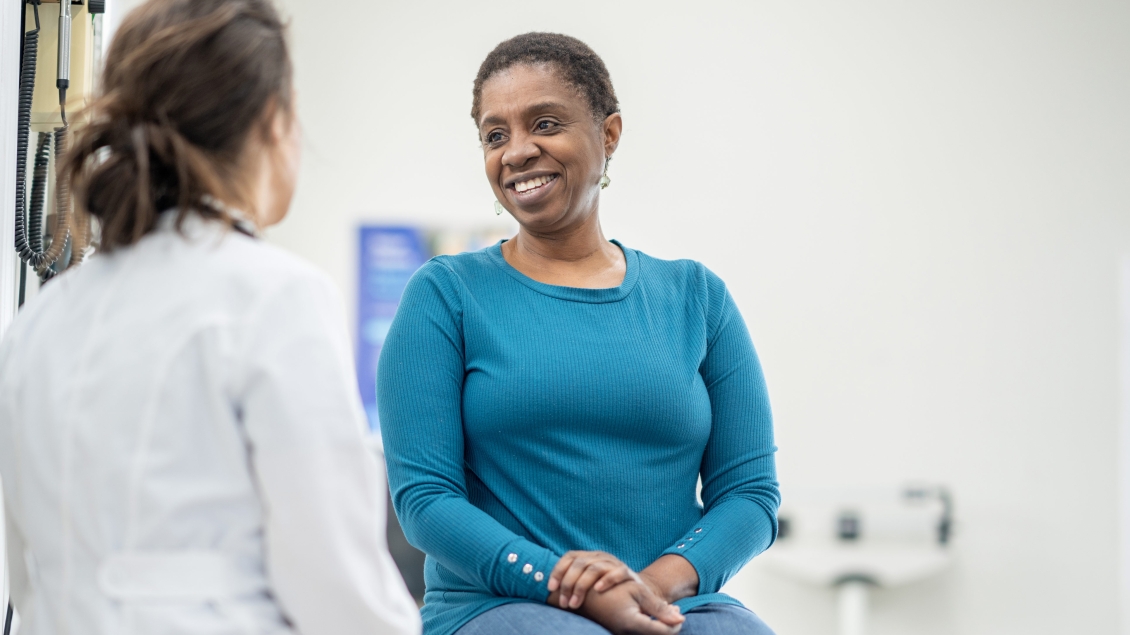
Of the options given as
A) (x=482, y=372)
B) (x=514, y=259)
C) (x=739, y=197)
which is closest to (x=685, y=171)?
(x=739, y=197)

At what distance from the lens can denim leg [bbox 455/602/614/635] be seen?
0.99m

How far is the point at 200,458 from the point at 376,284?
2.22 metres

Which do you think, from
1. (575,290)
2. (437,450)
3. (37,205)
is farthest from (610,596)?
(37,205)

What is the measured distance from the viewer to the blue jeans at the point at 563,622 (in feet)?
3.26

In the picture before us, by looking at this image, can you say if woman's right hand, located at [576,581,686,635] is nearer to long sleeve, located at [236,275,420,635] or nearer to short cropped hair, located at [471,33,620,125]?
long sleeve, located at [236,275,420,635]

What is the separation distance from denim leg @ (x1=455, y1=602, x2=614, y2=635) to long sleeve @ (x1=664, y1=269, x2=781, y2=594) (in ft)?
0.59

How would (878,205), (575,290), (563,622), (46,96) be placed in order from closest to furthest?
(563,622) → (575,290) → (46,96) → (878,205)

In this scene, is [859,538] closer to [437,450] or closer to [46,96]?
[437,450]

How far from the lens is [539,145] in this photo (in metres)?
1.25

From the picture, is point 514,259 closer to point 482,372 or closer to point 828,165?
point 482,372

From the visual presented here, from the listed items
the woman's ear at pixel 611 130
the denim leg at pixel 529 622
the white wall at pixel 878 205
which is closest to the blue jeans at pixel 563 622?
the denim leg at pixel 529 622

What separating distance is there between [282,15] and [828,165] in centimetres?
243

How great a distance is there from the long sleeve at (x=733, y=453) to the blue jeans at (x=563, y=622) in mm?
64

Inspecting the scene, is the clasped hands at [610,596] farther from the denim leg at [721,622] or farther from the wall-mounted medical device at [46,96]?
the wall-mounted medical device at [46,96]
